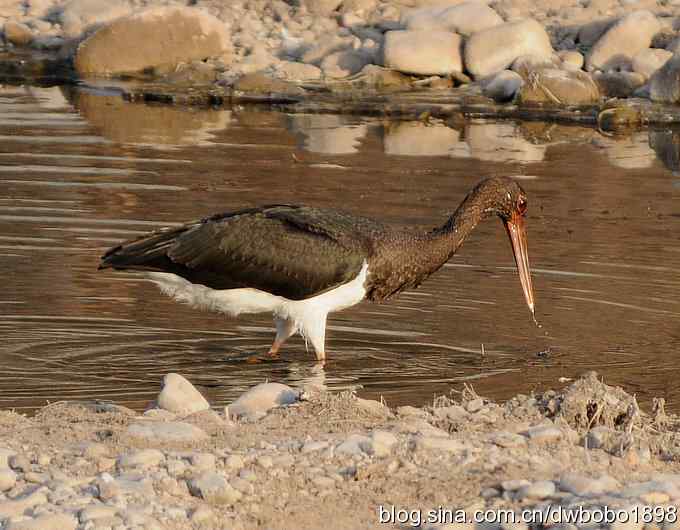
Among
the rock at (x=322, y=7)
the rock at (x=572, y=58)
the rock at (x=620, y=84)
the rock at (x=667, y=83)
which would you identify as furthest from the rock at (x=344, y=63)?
the rock at (x=667, y=83)

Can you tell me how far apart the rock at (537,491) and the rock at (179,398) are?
2035mm

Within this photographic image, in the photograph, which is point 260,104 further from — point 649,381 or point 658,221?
point 649,381

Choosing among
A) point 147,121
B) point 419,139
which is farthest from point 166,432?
point 147,121

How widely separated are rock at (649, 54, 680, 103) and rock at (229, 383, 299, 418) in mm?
16148

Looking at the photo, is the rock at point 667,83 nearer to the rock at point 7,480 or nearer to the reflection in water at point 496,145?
the reflection in water at point 496,145

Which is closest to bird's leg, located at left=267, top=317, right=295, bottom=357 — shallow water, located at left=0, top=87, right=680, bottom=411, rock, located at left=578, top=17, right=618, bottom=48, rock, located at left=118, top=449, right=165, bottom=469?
shallow water, located at left=0, top=87, right=680, bottom=411

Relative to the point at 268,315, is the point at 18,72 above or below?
below

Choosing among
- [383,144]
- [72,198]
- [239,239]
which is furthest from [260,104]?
[239,239]

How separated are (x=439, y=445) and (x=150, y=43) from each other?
780 inches

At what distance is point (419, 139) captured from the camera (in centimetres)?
1977

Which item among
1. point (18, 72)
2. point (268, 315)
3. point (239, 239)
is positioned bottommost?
point (18, 72)

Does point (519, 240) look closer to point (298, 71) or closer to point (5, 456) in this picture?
point (5, 456)

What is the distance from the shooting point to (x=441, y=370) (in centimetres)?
925

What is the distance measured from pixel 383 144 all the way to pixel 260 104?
4.25 metres
